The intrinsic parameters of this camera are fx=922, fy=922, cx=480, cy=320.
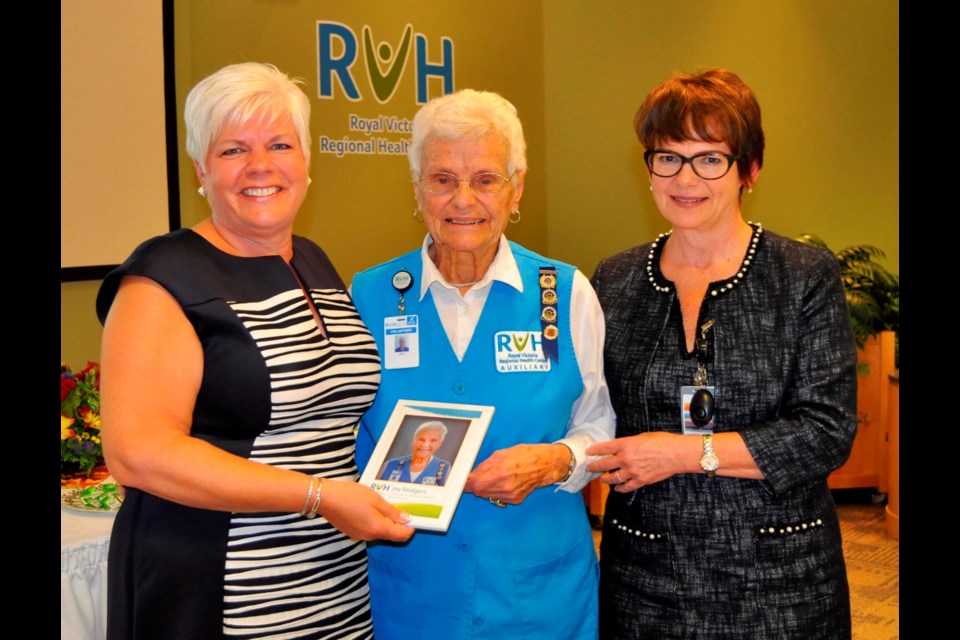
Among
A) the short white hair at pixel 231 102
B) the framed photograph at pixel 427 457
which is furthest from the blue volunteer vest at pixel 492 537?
the short white hair at pixel 231 102

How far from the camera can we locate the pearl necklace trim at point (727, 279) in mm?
2375

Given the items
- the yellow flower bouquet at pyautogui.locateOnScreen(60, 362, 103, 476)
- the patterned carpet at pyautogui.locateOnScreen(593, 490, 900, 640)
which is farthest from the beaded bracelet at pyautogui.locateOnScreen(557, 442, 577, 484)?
the patterned carpet at pyautogui.locateOnScreen(593, 490, 900, 640)

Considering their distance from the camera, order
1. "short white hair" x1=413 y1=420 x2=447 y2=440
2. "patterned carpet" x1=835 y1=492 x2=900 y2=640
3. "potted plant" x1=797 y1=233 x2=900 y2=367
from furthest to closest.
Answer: "potted plant" x1=797 y1=233 x2=900 y2=367, "patterned carpet" x1=835 y1=492 x2=900 y2=640, "short white hair" x1=413 y1=420 x2=447 y2=440

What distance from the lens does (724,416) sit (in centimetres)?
230

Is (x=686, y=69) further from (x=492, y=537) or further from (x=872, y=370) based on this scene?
(x=492, y=537)

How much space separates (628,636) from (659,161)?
1238 millimetres

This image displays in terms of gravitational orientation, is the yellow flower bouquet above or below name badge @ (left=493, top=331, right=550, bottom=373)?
below

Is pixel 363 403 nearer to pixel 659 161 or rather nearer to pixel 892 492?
pixel 659 161

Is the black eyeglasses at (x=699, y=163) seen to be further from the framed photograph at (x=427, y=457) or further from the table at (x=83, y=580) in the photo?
the table at (x=83, y=580)

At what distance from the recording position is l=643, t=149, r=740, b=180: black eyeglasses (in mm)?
2352

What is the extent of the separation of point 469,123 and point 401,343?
0.60m

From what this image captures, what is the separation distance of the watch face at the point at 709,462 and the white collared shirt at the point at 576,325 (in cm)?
31

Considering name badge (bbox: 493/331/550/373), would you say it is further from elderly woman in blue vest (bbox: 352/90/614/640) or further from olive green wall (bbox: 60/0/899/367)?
olive green wall (bbox: 60/0/899/367)

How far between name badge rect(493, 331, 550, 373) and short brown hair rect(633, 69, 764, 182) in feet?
2.02
